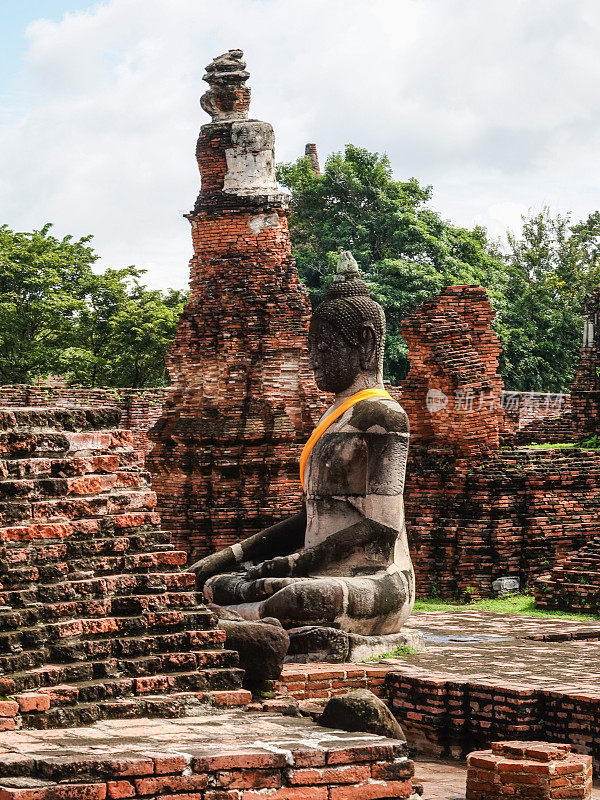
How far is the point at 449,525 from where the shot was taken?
1308cm

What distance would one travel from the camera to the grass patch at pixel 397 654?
743 cm

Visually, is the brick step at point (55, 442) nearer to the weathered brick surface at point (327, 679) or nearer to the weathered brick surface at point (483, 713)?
the weathered brick surface at point (327, 679)

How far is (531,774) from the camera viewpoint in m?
5.36

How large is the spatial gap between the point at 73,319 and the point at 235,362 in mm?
12310

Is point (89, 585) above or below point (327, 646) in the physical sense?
above

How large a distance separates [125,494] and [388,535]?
254 centimetres

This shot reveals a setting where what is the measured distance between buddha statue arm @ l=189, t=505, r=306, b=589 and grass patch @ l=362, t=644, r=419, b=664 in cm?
109

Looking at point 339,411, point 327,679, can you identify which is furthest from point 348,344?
point 327,679

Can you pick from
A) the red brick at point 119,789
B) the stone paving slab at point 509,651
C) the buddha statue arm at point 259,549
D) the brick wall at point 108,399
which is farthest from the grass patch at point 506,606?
the red brick at point 119,789

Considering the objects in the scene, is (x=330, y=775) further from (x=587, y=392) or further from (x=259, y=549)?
(x=587, y=392)

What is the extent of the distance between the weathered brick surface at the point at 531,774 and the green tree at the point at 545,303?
2271 cm

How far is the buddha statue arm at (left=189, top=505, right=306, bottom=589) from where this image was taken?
27.9 feet

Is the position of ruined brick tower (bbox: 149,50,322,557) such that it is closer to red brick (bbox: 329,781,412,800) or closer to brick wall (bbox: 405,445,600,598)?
brick wall (bbox: 405,445,600,598)

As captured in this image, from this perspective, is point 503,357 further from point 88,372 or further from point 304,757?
point 304,757
